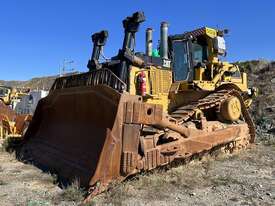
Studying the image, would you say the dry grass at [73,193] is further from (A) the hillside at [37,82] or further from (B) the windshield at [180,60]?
(A) the hillside at [37,82]

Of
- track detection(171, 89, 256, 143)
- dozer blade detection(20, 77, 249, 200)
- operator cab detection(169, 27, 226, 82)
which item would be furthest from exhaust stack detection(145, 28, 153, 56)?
dozer blade detection(20, 77, 249, 200)

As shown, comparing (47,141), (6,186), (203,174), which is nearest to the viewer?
(6,186)

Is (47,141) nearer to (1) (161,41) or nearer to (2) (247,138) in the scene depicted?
(1) (161,41)

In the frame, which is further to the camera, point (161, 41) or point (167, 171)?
point (161, 41)

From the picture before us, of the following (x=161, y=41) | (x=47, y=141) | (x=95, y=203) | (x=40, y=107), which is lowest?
(x=95, y=203)

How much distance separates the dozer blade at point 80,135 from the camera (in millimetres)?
6480

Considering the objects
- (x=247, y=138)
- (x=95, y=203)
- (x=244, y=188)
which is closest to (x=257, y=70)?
(x=247, y=138)

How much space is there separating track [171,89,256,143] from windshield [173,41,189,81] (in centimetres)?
82

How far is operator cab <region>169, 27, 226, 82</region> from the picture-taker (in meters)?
10.4

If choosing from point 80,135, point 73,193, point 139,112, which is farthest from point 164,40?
point 73,193

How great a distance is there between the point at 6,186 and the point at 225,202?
10.9 feet

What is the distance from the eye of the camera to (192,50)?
1052 centimetres

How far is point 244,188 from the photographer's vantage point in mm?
6910

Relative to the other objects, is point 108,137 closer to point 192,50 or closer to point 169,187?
point 169,187
